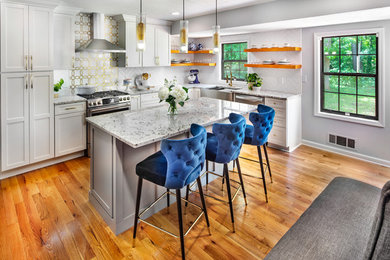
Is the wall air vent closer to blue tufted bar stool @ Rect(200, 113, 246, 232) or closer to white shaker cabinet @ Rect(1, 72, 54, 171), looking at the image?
blue tufted bar stool @ Rect(200, 113, 246, 232)

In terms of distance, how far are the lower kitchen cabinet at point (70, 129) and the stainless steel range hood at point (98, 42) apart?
102 cm

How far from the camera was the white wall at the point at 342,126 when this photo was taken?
3.87 metres

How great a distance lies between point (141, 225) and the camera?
2480 mm

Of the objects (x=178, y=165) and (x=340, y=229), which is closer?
(x=340, y=229)

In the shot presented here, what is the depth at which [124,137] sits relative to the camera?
207cm

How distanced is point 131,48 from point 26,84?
2185mm

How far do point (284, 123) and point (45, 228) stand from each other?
3868 mm

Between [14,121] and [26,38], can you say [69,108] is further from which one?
[26,38]

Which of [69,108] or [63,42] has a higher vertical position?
[63,42]

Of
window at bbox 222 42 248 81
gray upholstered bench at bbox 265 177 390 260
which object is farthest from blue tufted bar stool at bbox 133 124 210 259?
window at bbox 222 42 248 81

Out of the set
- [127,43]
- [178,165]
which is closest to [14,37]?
[127,43]

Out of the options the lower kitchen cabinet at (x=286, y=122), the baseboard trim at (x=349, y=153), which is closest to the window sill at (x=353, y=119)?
the lower kitchen cabinet at (x=286, y=122)

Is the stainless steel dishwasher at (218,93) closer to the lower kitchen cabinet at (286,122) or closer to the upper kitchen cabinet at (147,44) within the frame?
the lower kitchen cabinet at (286,122)

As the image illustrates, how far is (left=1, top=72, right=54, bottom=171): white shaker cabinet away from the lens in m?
3.45
